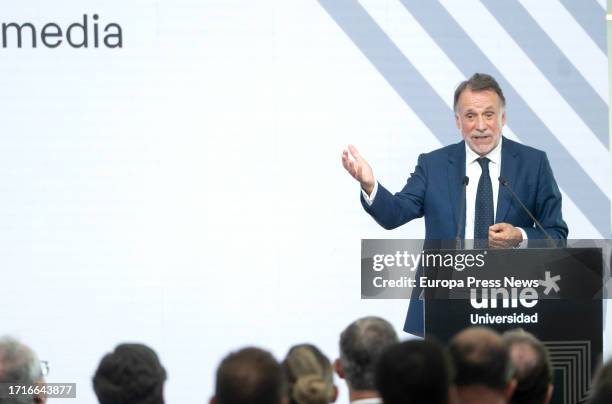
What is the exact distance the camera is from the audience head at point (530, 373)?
3.32 metres

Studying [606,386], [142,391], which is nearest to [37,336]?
[142,391]

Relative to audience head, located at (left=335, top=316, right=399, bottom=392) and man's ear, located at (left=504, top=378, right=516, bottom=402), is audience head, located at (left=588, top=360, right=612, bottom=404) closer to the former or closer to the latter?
man's ear, located at (left=504, top=378, right=516, bottom=402)

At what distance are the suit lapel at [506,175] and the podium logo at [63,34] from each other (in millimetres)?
2327

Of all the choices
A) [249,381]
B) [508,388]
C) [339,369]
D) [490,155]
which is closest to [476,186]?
[490,155]

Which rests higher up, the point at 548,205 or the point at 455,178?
the point at 455,178

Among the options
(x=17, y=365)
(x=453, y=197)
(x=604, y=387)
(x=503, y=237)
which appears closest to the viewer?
(x=604, y=387)

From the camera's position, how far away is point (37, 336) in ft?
21.0

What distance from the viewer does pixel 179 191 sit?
643 centimetres

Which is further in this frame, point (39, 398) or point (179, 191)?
point (179, 191)

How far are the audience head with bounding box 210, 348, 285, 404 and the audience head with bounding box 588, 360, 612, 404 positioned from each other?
28.9 inches

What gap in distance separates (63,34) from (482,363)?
4.21 meters

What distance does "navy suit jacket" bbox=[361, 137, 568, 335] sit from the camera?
534 cm

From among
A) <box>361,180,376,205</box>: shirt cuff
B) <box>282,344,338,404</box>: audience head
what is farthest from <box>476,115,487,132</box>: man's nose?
<box>282,344,338,404</box>: audience head
